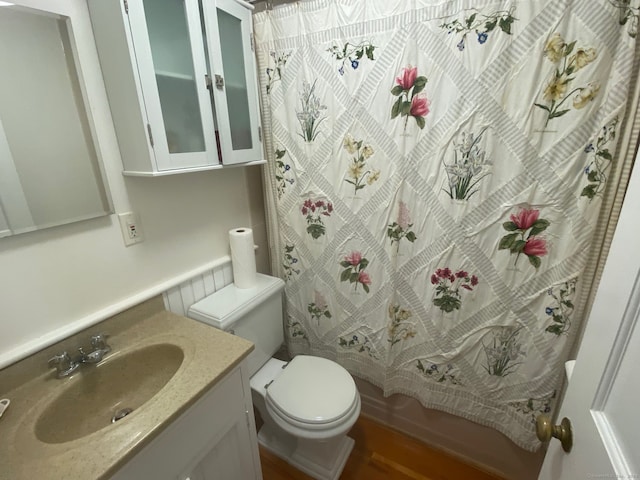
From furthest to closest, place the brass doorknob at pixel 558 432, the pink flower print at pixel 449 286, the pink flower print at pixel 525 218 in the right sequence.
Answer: the pink flower print at pixel 449 286
the pink flower print at pixel 525 218
the brass doorknob at pixel 558 432

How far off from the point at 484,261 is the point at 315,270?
2.43 ft

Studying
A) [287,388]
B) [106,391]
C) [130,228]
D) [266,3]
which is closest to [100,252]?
[130,228]

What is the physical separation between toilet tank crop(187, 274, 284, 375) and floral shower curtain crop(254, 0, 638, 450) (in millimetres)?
223

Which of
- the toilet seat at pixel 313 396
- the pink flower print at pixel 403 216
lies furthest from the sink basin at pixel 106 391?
the pink flower print at pixel 403 216

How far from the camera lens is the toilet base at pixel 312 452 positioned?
4.63ft

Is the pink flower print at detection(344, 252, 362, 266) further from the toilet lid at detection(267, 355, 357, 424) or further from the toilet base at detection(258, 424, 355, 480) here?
the toilet base at detection(258, 424, 355, 480)

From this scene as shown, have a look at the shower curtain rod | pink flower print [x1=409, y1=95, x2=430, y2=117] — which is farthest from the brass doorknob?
the shower curtain rod

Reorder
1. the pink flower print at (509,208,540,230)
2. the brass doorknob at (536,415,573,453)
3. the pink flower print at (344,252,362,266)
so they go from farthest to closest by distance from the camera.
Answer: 1. the pink flower print at (344,252,362,266)
2. the pink flower print at (509,208,540,230)
3. the brass doorknob at (536,415,573,453)

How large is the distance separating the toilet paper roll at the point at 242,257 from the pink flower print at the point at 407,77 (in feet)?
2.83

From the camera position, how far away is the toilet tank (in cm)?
126

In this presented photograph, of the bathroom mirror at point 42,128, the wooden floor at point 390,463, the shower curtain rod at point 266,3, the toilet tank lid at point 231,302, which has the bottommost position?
the wooden floor at point 390,463

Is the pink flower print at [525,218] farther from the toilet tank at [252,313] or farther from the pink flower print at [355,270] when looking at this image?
the toilet tank at [252,313]

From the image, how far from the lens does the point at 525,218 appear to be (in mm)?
1036

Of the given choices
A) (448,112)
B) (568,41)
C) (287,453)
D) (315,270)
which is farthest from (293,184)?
(287,453)
